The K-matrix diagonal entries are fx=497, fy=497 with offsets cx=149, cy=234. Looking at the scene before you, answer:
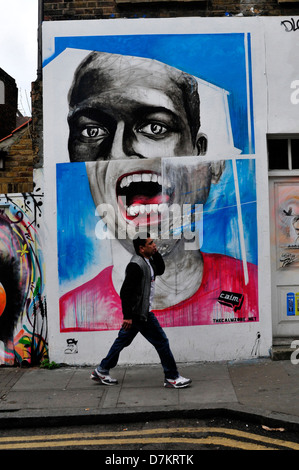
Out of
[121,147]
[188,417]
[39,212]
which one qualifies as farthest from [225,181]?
[188,417]

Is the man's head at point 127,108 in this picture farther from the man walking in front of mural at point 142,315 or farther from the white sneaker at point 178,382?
the white sneaker at point 178,382

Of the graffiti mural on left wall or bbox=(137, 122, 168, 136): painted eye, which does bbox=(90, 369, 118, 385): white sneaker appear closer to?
the graffiti mural on left wall

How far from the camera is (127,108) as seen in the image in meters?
7.27

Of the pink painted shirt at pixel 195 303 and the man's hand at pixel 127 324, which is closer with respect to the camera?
the man's hand at pixel 127 324

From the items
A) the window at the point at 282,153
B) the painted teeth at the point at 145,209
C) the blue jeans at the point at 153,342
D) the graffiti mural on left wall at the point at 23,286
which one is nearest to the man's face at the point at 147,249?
the blue jeans at the point at 153,342

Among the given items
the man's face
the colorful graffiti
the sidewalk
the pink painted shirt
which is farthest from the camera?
the colorful graffiti

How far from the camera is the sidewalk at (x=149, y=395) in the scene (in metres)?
5.32

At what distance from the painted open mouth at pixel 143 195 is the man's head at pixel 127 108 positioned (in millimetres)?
331

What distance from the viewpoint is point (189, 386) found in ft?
20.2

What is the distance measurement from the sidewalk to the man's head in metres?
3.10

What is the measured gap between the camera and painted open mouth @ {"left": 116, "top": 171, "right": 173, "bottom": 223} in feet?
23.7

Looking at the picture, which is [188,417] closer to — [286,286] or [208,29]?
[286,286]

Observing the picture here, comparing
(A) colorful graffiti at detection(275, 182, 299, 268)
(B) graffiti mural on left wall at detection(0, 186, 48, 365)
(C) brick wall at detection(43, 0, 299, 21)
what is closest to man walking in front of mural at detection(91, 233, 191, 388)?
(B) graffiti mural on left wall at detection(0, 186, 48, 365)

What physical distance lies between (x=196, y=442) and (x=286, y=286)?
3404 mm
